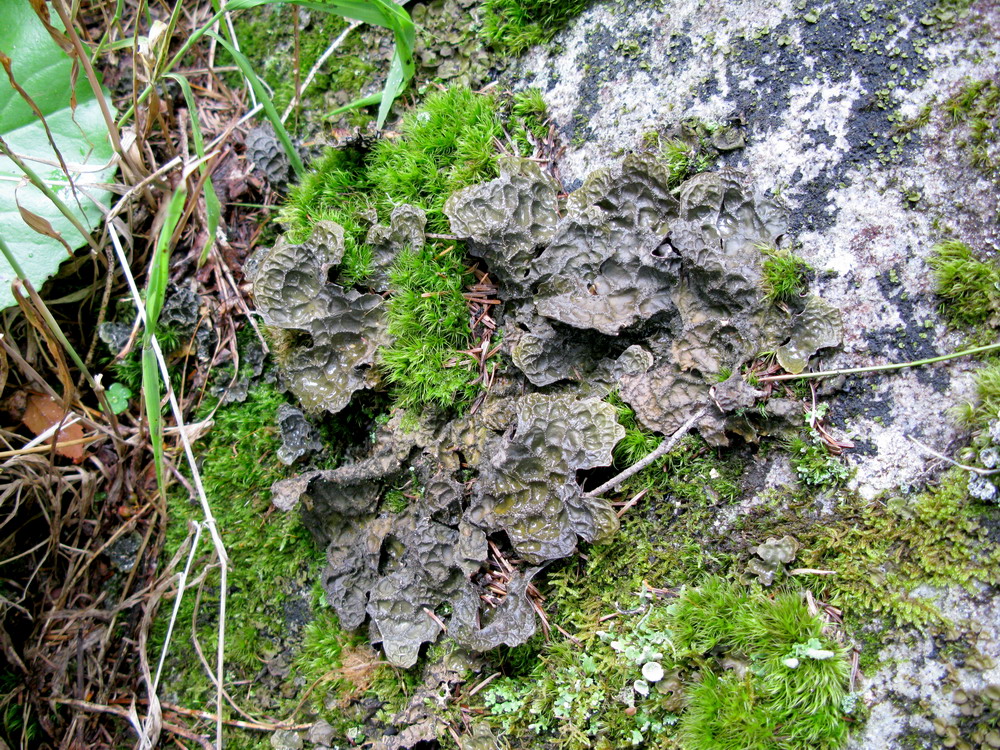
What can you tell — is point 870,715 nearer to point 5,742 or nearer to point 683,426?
point 683,426

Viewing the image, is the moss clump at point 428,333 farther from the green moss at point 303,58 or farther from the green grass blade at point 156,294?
the green moss at point 303,58

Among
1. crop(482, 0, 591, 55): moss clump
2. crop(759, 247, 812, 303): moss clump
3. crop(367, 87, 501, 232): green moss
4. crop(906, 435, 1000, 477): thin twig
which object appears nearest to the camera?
crop(906, 435, 1000, 477): thin twig

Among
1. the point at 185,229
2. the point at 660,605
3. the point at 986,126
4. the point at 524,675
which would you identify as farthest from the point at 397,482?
the point at 986,126

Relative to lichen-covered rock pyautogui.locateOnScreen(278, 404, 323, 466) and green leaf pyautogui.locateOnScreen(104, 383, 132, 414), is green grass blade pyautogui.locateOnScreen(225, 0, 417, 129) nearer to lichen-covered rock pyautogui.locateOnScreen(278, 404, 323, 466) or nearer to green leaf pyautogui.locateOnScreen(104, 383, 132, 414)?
lichen-covered rock pyautogui.locateOnScreen(278, 404, 323, 466)

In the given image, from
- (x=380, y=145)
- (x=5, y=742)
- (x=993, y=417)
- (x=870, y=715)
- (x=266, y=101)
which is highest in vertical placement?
(x=266, y=101)

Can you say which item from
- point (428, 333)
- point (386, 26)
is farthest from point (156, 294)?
point (386, 26)

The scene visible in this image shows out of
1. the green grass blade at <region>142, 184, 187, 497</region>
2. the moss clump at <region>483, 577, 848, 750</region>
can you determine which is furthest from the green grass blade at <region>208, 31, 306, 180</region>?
the moss clump at <region>483, 577, 848, 750</region>
